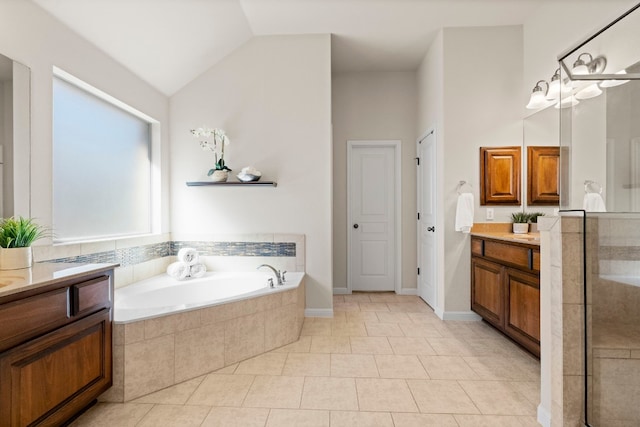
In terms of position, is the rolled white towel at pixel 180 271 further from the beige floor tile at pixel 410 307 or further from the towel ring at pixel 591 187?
the towel ring at pixel 591 187

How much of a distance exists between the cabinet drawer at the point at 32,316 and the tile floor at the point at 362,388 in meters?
0.66

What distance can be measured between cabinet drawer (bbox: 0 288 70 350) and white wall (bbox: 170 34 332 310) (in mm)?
1953

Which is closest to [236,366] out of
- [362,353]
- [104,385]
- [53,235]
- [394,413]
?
[104,385]

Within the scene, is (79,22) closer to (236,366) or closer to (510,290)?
(236,366)

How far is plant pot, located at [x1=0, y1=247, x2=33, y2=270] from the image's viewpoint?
1.62m

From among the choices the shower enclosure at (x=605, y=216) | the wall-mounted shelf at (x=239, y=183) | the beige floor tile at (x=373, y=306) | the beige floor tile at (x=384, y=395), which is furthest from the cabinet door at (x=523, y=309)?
the wall-mounted shelf at (x=239, y=183)

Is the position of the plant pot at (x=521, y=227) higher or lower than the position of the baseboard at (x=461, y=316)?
higher

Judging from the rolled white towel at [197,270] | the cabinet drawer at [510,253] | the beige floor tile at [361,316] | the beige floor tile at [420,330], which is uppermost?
the cabinet drawer at [510,253]

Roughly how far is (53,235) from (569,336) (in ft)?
10.1

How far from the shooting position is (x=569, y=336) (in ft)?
4.99

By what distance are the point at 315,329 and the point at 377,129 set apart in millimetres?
2731

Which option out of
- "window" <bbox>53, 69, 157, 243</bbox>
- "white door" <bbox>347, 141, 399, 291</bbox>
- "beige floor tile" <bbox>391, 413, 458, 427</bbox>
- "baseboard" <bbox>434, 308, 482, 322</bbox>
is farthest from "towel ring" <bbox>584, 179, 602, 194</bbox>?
"window" <bbox>53, 69, 157, 243</bbox>

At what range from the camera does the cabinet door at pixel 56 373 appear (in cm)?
127

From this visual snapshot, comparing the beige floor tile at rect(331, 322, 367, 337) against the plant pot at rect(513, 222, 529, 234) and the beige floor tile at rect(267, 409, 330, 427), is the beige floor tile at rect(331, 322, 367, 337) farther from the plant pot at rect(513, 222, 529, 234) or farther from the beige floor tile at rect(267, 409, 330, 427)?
the plant pot at rect(513, 222, 529, 234)
